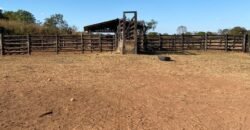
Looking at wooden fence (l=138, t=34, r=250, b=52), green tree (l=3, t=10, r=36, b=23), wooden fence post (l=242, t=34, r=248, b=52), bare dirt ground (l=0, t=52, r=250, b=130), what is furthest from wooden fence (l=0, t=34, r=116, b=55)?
green tree (l=3, t=10, r=36, b=23)

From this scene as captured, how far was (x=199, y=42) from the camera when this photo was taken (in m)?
31.2

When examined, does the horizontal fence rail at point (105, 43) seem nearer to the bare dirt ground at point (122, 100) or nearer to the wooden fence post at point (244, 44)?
the wooden fence post at point (244, 44)

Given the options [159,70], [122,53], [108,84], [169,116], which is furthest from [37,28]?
[169,116]

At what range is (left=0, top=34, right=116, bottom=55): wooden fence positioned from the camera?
26.6 meters

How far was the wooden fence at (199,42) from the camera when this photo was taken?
30375 mm

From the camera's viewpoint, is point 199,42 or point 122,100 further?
point 199,42

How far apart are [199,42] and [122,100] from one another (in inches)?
902

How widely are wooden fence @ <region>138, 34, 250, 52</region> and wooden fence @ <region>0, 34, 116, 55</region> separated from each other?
398 cm

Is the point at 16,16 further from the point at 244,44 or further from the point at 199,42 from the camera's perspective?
the point at 244,44

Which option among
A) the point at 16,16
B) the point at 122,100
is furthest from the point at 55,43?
the point at 16,16

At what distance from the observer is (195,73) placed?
1491 centimetres

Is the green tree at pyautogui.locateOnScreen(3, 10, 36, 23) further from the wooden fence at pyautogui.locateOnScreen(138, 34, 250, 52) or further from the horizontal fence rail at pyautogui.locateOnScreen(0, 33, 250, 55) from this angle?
the wooden fence at pyautogui.locateOnScreen(138, 34, 250, 52)

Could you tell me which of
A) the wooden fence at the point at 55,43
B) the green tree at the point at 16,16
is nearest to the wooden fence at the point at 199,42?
the wooden fence at the point at 55,43

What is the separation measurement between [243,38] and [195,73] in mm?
16976
